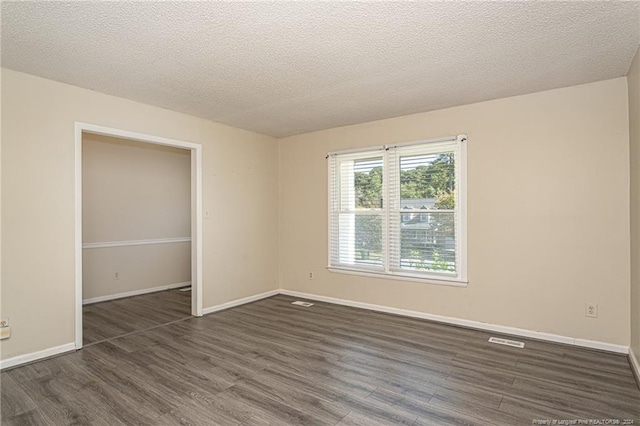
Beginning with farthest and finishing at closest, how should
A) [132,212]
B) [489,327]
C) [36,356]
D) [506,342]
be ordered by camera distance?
[132,212] → [489,327] → [506,342] → [36,356]

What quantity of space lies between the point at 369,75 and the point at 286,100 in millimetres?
1066

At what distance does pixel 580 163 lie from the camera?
3.39 meters

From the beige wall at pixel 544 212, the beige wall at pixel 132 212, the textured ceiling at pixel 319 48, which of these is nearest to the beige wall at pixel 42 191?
the textured ceiling at pixel 319 48

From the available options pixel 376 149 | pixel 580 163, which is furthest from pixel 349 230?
pixel 580 163

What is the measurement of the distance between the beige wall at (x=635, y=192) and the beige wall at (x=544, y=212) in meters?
0.16

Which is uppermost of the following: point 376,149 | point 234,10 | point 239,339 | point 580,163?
point 234,10

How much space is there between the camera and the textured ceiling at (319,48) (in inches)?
84.8

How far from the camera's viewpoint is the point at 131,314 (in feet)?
15.2

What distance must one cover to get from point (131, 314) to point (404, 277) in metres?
3.63

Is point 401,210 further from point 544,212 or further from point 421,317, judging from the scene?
point 544,212

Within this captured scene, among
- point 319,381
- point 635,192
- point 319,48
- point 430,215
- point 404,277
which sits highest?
point 319,48

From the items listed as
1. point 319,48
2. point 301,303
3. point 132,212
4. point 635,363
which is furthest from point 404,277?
point 132,212

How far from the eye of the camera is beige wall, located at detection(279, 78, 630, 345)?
3.25m

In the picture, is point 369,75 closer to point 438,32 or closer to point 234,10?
point 438,32
